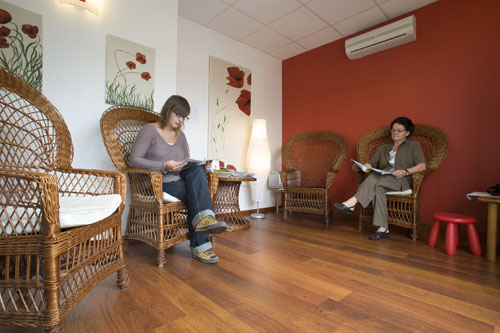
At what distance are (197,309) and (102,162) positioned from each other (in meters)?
1.46

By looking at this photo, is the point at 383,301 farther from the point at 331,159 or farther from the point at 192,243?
the point at 331,159

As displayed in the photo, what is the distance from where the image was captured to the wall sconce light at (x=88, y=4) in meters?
1.86

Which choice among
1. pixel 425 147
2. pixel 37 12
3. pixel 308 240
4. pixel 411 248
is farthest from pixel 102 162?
pixel 425 147

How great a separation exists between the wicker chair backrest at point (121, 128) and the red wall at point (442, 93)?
2520 mm

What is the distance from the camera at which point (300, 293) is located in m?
1.29

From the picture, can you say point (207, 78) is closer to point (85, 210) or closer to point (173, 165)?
point (173, 165)

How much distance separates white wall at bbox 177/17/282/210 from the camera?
9.82 feet

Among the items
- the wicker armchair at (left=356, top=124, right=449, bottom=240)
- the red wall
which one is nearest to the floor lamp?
the red wall

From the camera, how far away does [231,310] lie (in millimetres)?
1126

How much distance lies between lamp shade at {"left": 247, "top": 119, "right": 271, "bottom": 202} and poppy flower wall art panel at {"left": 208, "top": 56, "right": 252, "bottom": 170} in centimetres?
29

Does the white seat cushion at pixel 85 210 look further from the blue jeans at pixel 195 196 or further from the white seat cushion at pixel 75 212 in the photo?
the blue jeans at pixel 195 196

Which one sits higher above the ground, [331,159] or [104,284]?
[331,159]

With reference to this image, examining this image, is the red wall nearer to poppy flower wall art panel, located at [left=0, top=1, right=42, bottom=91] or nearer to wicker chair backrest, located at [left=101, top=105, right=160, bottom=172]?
wicker chair backrest, located at [left=101, top=105, right=160, bottom=172]

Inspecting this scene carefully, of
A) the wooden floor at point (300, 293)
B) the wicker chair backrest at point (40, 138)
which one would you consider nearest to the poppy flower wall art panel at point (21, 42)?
the wicker chair backrest at point (40, 138)
